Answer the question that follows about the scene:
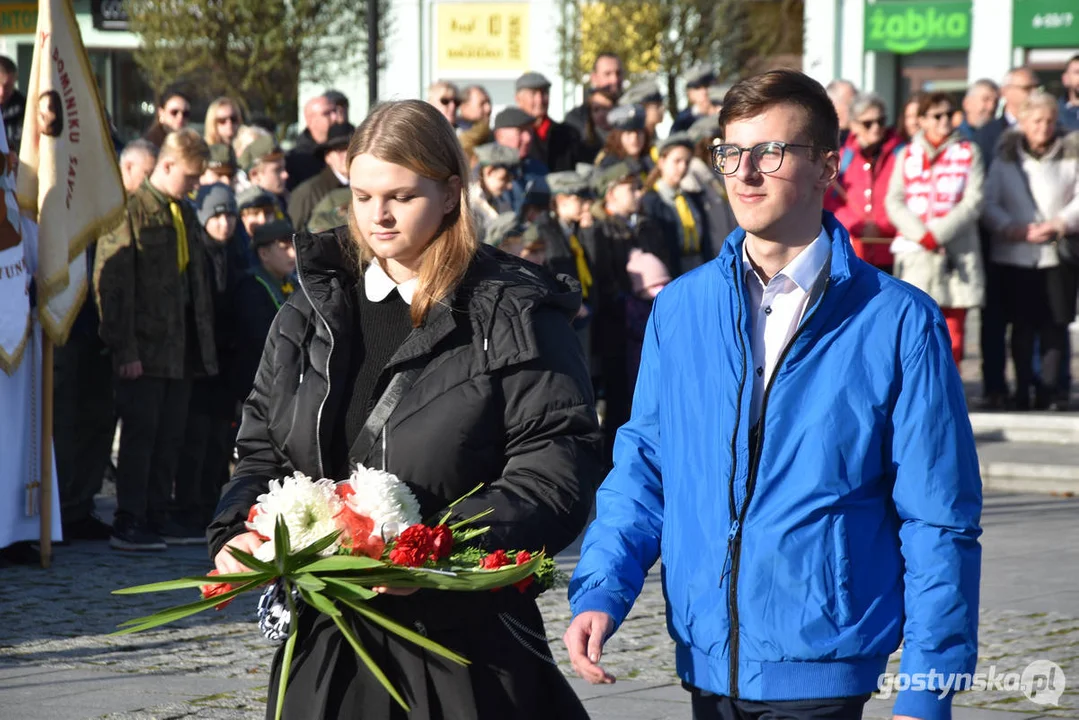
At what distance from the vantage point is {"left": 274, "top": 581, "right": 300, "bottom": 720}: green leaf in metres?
3.50

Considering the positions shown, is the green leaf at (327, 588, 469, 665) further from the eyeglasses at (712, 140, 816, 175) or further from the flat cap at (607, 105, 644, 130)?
the flat cap at (607, 105, 644, 130)

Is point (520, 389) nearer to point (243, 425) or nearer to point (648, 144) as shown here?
point (243, 425)

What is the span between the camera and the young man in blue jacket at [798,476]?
3271 mm

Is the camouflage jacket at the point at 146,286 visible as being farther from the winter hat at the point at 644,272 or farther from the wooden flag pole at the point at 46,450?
the winter hat at the point at 644,272

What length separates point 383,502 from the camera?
3.49 metres

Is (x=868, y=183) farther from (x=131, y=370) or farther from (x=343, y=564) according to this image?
(x=343, y=564)

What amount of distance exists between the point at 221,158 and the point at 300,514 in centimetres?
851

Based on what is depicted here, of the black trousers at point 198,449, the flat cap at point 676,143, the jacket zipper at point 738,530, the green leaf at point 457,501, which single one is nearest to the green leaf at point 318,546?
the green leaf at point 457,501

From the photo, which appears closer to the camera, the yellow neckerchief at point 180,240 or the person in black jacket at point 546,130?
the yellow neckerchief at point 180,240

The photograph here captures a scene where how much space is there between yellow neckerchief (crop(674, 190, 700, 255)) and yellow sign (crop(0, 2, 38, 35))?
25054 millimetres

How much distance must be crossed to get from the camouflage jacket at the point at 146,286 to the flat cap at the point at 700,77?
9.24m

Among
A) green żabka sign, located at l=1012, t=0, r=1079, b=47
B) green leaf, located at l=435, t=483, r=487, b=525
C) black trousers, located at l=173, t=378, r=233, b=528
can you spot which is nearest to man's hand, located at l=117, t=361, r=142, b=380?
black trousers, located at l=173, t=378, r=233, b=528

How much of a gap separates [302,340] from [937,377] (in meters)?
1.40

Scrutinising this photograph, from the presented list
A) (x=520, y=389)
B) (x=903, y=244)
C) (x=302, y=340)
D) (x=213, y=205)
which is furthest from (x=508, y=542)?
(x=903, y=244)
